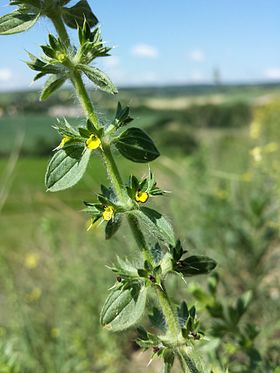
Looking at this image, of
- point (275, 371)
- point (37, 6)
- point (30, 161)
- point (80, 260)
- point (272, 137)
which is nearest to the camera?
point (37, 6)

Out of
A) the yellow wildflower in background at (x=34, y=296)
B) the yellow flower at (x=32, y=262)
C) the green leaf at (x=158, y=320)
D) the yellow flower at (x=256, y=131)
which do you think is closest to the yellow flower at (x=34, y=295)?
the yellow wildflower in background at (x=34, y=296)

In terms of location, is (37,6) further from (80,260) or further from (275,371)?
(80,260)

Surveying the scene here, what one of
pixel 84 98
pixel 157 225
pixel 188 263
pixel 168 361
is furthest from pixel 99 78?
pixel 168 361

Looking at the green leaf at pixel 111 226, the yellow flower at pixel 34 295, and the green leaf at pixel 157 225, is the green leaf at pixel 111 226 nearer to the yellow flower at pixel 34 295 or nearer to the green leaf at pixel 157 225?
the green leaf at pixel 157 225

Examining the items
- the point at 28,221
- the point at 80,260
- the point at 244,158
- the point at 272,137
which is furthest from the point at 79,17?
the point at 28,221

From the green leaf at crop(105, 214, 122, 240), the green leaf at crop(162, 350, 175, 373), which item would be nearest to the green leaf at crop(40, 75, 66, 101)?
the green leaf at crop(105, 214, 122, 240)

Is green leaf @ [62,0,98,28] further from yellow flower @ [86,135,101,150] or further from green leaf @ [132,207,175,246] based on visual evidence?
green leaf @ [132,207,175,246]
